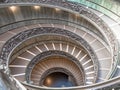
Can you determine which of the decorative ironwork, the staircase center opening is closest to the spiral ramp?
the decorative ironwork

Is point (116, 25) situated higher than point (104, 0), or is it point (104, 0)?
point (104, 0)

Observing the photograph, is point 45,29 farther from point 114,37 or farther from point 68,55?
point 114,37

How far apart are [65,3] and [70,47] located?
4.31 metres

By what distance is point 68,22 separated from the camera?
20.7 m

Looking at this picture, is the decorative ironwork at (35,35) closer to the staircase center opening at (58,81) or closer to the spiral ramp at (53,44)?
the spiral ramp at (53,44)

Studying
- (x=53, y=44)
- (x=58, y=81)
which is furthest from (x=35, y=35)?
(x=58, y=81)

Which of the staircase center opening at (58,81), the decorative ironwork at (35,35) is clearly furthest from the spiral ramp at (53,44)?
the staircase center opening at (58,81)

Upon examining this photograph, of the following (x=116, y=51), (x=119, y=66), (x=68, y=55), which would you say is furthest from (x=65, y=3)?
(x=119, y=66)

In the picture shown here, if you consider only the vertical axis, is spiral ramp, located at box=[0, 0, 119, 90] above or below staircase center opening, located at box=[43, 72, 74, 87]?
above

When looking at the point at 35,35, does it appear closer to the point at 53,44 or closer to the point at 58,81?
the point at 53,44

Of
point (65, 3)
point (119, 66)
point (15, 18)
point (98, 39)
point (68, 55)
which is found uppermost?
point (65, 3)

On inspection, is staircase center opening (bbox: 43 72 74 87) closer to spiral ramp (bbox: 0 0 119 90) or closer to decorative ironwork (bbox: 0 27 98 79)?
spiral ramp (bbox: 0 0 119 90)

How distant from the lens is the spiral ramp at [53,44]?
697 inches

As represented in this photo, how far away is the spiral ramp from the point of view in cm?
1770
